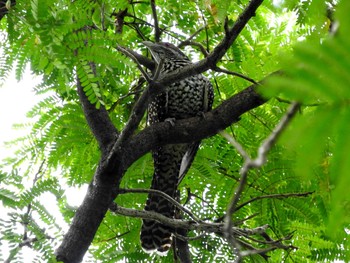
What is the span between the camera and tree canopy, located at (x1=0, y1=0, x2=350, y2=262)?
2.85ft

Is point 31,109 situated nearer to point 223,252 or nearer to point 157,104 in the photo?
point 157,104

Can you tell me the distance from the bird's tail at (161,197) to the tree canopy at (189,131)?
0.11 meters

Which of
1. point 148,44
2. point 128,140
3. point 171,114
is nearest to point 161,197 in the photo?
point 171,114

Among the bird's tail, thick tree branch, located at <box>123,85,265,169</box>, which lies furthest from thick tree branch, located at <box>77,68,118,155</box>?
the bird's tail

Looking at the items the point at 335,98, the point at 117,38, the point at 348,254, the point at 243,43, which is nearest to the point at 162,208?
the point at 243,43

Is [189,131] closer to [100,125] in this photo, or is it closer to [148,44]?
[100,125]

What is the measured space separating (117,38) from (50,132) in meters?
1.84

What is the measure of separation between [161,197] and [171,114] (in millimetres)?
782

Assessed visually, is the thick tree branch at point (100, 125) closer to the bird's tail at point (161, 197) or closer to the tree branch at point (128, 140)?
the tree branch at point (128, 140)

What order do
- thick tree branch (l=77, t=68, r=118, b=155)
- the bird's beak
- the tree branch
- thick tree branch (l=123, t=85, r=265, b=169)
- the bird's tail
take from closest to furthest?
the tree branch → thick tree branch (l=123, t=85, r=265, b=169) → thick tree branch (l=77, t=68, r=118, b=155) → the bird's tail → the bird's beak

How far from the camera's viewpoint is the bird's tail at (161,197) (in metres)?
4.23

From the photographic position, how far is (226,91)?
160 inches

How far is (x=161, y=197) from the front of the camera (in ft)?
15.3

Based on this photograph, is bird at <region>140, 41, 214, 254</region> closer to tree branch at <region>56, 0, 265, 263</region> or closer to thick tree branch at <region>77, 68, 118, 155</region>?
tree branch at <region>56, 0, 265, 263</region>
